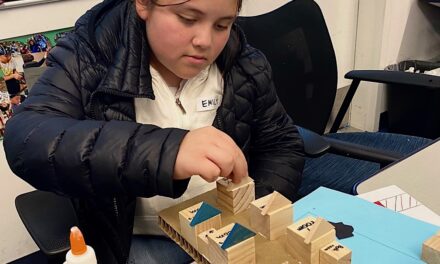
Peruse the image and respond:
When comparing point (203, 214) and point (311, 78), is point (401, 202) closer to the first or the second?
point (203, 214)

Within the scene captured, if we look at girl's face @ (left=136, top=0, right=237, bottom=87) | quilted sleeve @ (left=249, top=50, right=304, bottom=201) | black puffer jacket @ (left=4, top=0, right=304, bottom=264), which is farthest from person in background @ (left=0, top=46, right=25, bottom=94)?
quilted sleeve @ (left=249, top=50, right=304, bottom=201)

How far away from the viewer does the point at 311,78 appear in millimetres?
1515

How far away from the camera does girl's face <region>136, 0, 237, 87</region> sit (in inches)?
30.2

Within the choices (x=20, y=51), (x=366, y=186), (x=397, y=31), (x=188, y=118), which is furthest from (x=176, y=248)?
(x=397, y=31)

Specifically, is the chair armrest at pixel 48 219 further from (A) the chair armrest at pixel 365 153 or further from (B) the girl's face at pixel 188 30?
(A) the chair armrest at pixel 365 153

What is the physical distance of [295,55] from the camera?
57.7 inches

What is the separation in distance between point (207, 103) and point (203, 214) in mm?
450

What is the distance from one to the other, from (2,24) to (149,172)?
91cm

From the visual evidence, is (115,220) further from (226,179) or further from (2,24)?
(2,24)

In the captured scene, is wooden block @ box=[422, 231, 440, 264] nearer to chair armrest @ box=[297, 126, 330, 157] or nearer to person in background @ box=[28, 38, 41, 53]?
chair armrest @ box=[297, 126, 330, 157]

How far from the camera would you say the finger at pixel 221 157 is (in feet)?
1.95

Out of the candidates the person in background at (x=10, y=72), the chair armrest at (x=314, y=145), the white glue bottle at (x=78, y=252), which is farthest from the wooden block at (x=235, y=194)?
the person in background at (x=10, y=72)

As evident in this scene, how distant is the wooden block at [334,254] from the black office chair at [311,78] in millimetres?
769

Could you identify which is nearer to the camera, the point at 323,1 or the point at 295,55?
the point at 295,55
